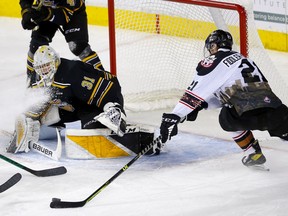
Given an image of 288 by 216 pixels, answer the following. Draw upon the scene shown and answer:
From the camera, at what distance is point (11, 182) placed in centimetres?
423

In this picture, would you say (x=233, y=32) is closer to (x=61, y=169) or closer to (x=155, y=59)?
(x=155, y=59)

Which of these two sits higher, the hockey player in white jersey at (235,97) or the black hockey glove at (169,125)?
the hockey player in white jersey at (235,97)

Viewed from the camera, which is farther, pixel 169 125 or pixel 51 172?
pixel 51 172

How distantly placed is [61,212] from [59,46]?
158 inches

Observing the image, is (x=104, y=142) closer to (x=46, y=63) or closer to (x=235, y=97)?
(x=46, y=63)

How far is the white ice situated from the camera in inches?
153

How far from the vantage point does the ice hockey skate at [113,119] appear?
→ 4.61m

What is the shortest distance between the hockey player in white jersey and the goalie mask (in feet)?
2.48

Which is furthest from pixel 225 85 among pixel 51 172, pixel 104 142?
pixel 51 172

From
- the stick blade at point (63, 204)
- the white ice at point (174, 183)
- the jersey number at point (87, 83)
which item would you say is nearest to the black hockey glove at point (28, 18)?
the white ice at point (174, 183)

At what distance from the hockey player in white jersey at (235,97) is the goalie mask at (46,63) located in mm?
755

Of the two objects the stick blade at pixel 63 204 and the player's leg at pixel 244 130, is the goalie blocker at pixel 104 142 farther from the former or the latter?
the stick blade at pixel 63 204

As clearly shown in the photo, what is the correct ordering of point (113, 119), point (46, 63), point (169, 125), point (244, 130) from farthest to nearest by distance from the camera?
point (46, 63) → point (113, 119) → point (244, 130) → point (169, 125)

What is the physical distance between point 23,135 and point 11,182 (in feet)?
1.97
